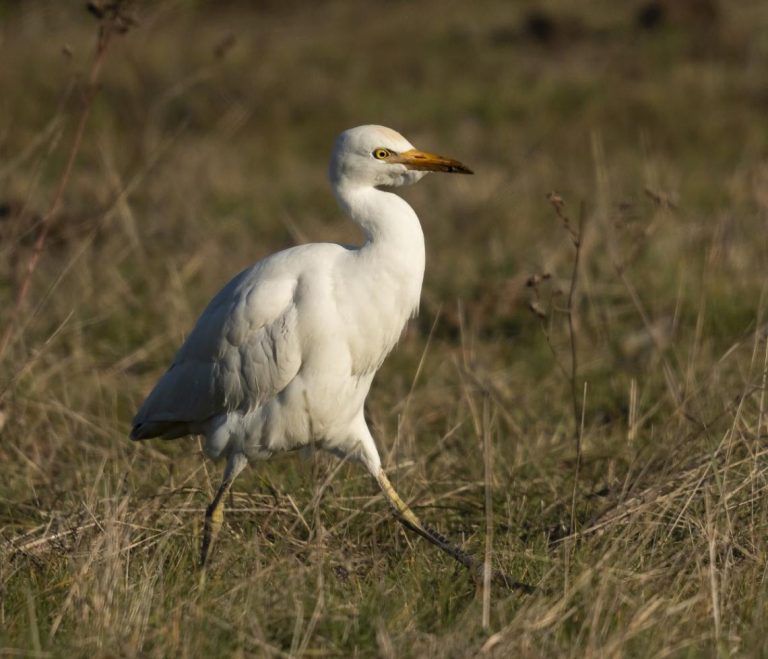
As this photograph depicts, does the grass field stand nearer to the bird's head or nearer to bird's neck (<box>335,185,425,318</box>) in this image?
bird's neck (<box>335,185,425,318</box>)

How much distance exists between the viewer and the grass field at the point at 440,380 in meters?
3.36

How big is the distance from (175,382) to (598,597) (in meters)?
1.86

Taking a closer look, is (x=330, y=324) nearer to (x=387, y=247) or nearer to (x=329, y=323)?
(x=329, y=323)

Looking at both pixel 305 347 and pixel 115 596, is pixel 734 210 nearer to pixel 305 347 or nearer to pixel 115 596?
pixel 305 347

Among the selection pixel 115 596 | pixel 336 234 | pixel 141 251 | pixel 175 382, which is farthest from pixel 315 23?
pixel 115 596

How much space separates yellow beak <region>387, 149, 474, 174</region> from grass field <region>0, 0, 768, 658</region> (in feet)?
1.17

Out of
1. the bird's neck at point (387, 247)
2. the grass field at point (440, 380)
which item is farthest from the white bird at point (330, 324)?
the grass field at point (440, 380)

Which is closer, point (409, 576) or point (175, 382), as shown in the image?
point (409, 576)

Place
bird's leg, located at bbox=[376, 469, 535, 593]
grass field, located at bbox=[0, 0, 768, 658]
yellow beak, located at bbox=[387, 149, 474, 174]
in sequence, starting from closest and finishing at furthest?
1. grass field, located at bbox=[0, 0, 768, 658]
2. bird's leg, located at bbox=[376, 469, 535, 593]
3. yellow beak, located at bbox=[387, 149, 474, 174]

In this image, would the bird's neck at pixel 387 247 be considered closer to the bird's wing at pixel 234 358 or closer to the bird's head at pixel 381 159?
the bird's head at pixel 381 159

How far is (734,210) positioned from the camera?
29.2 feet

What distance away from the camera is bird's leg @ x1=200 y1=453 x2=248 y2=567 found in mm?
3967

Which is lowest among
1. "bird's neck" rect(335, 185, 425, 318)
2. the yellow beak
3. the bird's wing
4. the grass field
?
the grass field

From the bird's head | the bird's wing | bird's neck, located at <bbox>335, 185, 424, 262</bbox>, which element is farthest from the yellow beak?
the bird's wing
